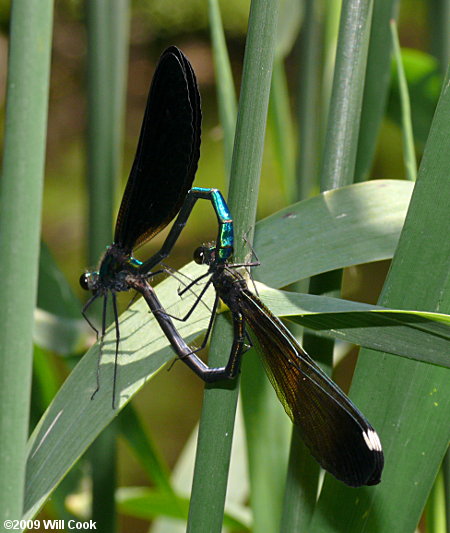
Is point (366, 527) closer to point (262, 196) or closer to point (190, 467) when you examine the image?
point (190, 467)

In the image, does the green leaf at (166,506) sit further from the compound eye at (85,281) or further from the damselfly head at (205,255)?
the damselfly head at (205,255)

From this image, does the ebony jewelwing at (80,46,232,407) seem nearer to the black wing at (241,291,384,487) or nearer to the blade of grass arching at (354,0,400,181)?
the black wing at (241,291,384,487)

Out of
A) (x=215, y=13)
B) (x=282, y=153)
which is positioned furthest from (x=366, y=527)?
(x=282, y=153)

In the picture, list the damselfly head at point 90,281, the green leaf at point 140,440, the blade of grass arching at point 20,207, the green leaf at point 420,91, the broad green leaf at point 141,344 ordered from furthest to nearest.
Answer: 1. the green leaf at point 420,91
2. the green leaf at point 140,440
3. the damselfly head at point 90,281
4. the broad green leaf at point 141,344
5. the blade of grass arching at point 20,207

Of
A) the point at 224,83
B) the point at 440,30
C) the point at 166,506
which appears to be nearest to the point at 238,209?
the point at 224,83

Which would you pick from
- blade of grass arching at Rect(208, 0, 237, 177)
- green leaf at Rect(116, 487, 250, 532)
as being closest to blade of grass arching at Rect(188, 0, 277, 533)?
blade of grass arching at Rect(208, 0, 237, 177)

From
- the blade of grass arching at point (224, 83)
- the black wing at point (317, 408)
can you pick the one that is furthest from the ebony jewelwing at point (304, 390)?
the blade of grass arching at point (224, 83)

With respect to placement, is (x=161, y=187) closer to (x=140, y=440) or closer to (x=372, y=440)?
(x=372, y=440)
